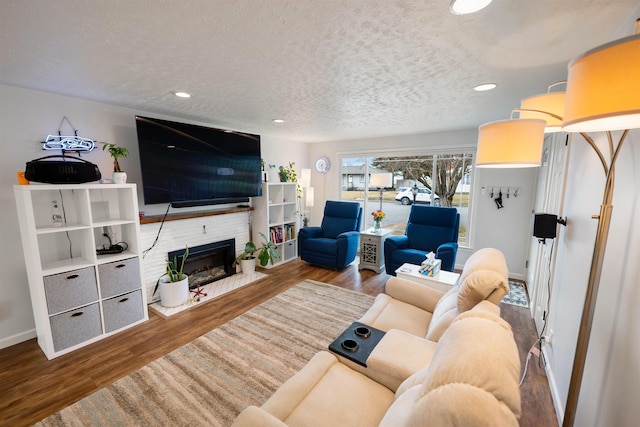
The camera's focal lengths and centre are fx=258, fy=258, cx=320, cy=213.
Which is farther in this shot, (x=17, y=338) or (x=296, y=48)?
(x=17, y=338)

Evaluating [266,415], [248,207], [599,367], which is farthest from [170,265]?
[599,367]

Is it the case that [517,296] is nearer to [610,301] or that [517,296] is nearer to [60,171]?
[610,301]

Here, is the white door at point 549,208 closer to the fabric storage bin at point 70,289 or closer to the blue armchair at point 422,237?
the blue armchair at point 422,237

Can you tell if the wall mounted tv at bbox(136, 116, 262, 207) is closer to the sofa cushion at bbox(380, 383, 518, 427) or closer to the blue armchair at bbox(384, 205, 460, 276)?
the blue armchair at bbox(384, 205, 460, 276)

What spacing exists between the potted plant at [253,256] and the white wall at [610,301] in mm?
3491

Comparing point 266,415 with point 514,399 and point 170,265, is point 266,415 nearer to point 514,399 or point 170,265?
point 514,399

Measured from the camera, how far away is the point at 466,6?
115cm

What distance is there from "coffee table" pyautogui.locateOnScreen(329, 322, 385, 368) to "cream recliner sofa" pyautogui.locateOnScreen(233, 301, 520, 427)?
60 mm

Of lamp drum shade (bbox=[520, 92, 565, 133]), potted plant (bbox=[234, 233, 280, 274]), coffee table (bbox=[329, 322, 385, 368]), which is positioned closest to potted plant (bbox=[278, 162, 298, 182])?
potted plant (bbox=[234, 233, 280, 274])

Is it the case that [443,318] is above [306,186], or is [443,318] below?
below

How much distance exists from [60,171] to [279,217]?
2.89 m

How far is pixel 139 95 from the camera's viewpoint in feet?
8.07

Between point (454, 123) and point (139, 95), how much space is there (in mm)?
3819

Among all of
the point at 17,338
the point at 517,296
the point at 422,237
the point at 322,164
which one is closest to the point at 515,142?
the point at 422,237
